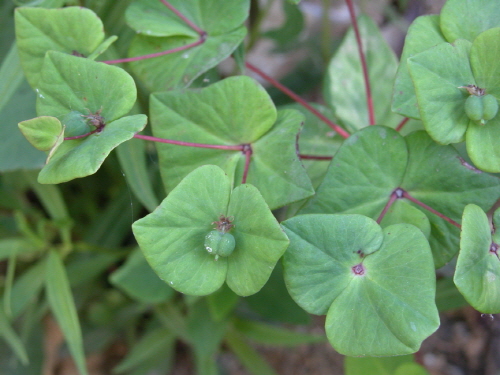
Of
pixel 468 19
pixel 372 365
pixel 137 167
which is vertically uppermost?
pixel 468 19

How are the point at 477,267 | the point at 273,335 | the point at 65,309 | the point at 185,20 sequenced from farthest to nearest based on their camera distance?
1. the point at 273,335
2. the point at 65,309
3. the point at 185,20
4. the point at 477,267

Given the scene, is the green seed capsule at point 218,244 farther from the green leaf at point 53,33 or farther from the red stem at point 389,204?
the green leaf at point 53,33

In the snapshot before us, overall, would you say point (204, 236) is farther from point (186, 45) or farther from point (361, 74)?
point (361, 74)

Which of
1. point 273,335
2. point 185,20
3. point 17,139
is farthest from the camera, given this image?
point 273,335

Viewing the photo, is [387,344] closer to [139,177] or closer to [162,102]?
[162,102]

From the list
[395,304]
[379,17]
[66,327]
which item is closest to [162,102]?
[395,304]

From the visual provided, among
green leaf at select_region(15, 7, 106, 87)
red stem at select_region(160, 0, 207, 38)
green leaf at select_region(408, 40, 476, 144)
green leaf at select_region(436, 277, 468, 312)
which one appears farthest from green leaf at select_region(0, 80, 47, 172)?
green leaf at select_region(436, 277, 468, 312)

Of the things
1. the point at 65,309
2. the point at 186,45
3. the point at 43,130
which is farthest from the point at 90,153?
the point at 65,309
